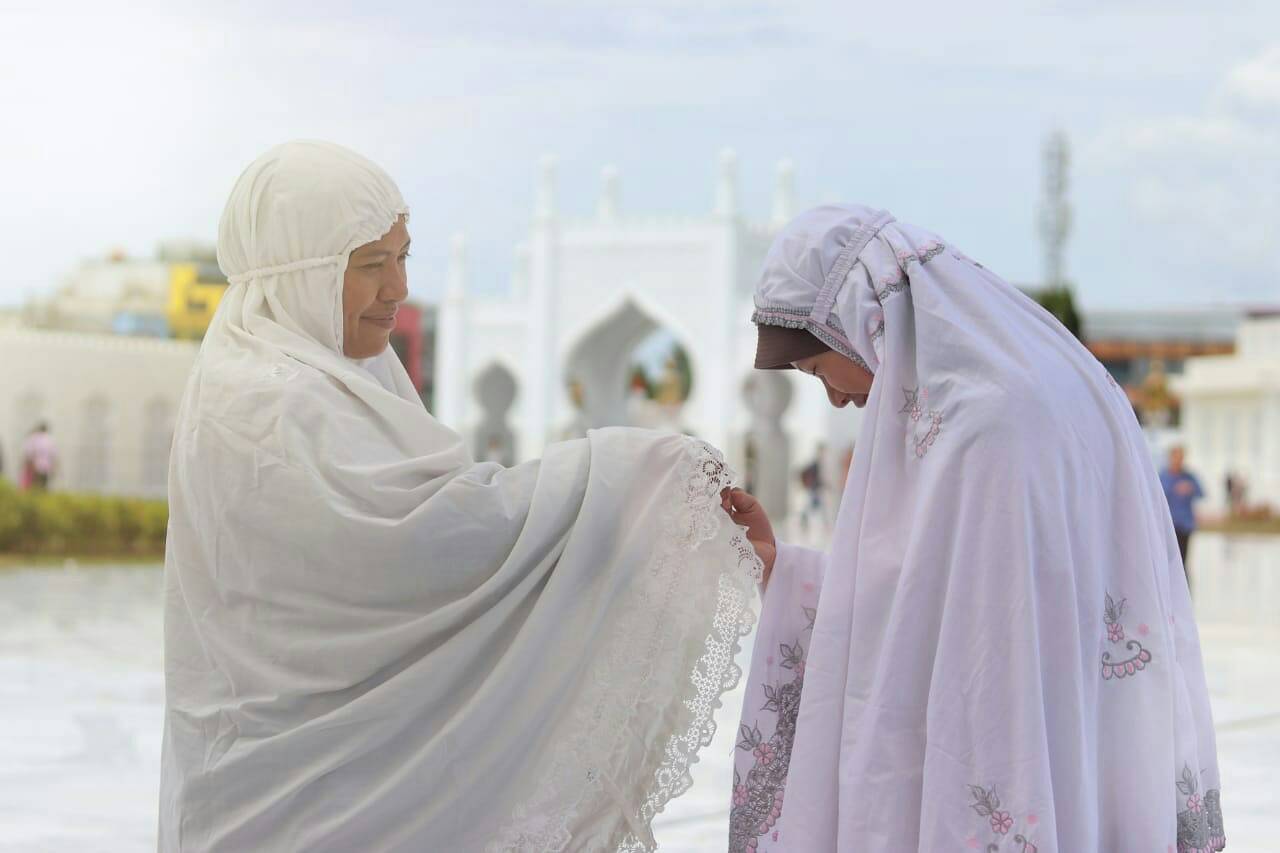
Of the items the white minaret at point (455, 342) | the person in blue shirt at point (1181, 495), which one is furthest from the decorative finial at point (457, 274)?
the person in blue shirt at point (1181, 495)

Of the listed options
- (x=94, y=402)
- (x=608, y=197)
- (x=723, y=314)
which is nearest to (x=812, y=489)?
(x=723, y=314)

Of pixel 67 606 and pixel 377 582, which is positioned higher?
pixel 377 582

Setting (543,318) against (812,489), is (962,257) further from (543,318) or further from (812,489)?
(543,318)

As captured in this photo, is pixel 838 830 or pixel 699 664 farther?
pixel 699 664

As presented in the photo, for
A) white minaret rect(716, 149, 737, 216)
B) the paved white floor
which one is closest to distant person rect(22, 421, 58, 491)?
the paved white floor

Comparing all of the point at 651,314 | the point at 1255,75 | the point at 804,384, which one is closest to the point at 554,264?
the point at 651,314

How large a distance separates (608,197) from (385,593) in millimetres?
14674

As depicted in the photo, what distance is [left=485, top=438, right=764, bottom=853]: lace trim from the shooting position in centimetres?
133

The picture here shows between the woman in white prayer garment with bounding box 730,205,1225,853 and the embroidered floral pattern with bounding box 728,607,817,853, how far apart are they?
9 centimetres

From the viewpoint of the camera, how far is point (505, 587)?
131 cm

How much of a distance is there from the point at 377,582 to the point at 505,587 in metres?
0.12

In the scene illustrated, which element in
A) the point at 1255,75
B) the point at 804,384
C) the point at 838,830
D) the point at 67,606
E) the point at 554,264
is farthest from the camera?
the point at 1255,75

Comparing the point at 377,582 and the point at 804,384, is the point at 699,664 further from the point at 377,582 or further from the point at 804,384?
the point at 804,384

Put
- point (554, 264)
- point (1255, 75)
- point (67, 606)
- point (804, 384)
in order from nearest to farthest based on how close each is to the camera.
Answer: point (67, 606)
point (804, 384)
point (554, 264)
point (1255, 75)
